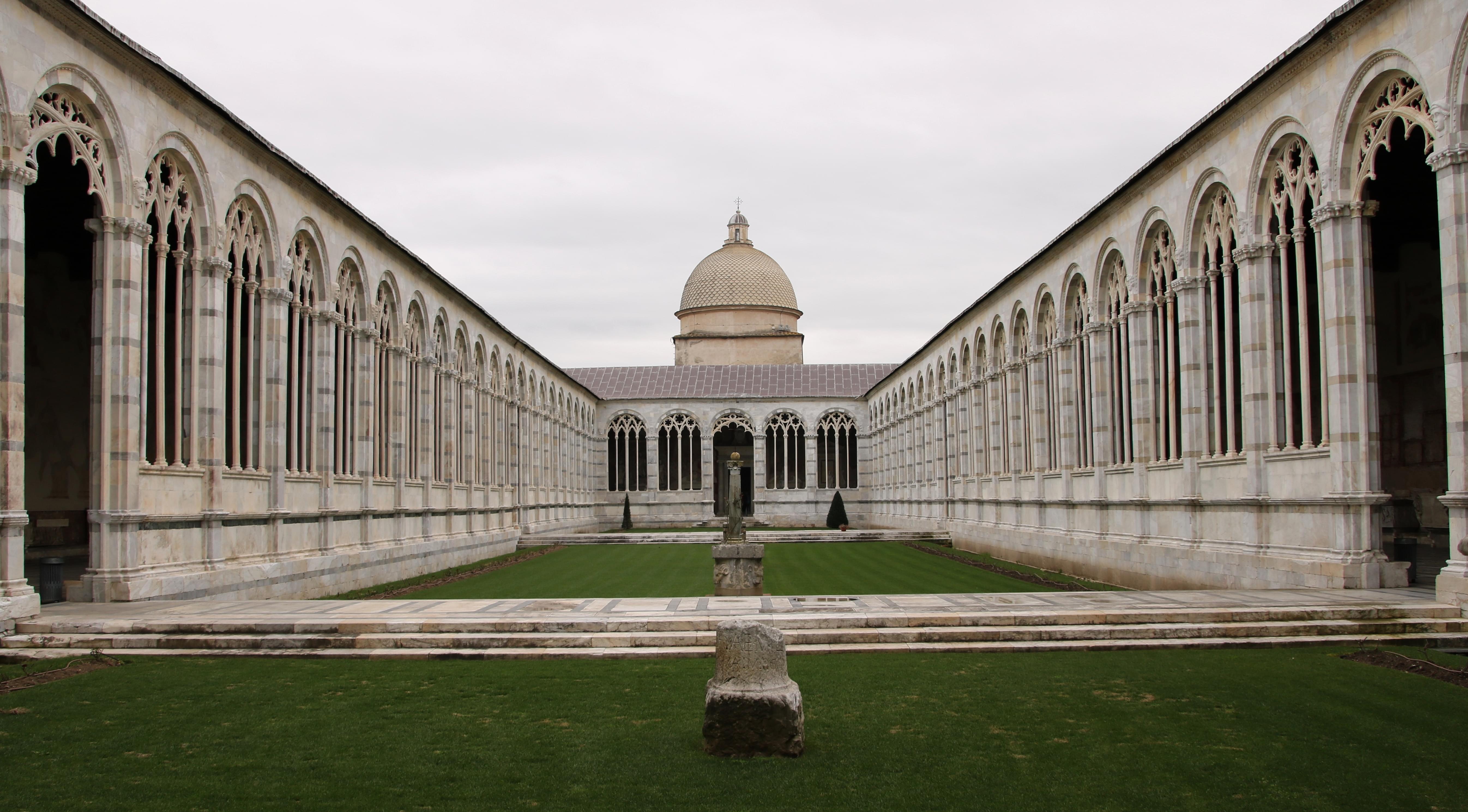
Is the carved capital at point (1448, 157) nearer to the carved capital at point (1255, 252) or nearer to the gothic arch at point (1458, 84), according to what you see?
the gothic arch at point (1458, 84)

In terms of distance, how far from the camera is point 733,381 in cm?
5722

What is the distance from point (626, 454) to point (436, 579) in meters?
31.9

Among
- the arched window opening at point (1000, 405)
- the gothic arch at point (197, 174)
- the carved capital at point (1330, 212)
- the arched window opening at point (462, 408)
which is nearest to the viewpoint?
the carved capital at point (1330, 212)

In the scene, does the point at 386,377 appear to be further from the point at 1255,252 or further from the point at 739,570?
the point at 1255,252

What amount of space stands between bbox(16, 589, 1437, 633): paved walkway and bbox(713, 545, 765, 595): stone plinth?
1020mm

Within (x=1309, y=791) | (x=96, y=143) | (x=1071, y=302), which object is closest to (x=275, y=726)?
(x=1309, y=791)

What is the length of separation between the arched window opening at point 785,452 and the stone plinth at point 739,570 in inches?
1518

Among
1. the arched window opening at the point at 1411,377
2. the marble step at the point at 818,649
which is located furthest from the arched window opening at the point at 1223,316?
the marble step at the point at 818,649

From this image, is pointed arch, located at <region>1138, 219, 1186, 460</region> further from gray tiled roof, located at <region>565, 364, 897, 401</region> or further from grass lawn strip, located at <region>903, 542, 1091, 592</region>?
gray tiled roof, located at <region>565, 364, 897, 401</region>

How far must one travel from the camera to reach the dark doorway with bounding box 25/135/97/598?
2114 cm

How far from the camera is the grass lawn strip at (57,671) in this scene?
10047 millimetres

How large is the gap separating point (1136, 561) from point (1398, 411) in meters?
6.81

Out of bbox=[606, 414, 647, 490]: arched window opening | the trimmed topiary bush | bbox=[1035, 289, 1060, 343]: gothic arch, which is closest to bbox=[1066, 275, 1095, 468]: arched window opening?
bbox=[1035, 289, 1060, 343]: gothic arch

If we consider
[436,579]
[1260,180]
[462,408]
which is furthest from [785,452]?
[1260,180]
